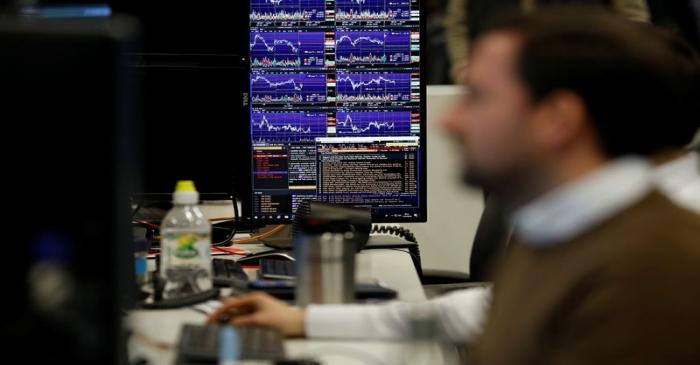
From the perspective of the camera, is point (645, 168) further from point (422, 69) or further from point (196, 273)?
point (422, 69)

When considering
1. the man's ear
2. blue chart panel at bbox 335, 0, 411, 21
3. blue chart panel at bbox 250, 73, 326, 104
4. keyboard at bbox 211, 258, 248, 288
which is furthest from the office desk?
blue chart panel at bbox 335, 0, 411, 21

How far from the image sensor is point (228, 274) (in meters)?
2.17

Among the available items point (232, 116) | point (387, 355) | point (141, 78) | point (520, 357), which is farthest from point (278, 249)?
point (520, 357)

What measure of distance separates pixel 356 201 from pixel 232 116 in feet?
1.29

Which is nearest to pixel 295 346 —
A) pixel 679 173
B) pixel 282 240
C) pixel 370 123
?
pixel 679 173

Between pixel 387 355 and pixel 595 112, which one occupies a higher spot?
pixel 595 112

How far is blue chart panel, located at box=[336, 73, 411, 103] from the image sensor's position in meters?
2.73

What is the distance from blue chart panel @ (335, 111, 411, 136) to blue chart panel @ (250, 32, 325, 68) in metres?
0.16

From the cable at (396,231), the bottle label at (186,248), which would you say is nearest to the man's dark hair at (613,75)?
the bottle label at (186,248)

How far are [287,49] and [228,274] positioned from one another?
77cm

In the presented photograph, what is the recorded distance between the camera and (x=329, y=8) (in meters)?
2.73

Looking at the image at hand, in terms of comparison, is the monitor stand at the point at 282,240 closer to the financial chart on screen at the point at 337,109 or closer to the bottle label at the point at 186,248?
the financial chart on screen at the point at 337,109

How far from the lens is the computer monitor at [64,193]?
0.92 metres

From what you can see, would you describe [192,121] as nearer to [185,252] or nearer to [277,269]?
[277,269]
